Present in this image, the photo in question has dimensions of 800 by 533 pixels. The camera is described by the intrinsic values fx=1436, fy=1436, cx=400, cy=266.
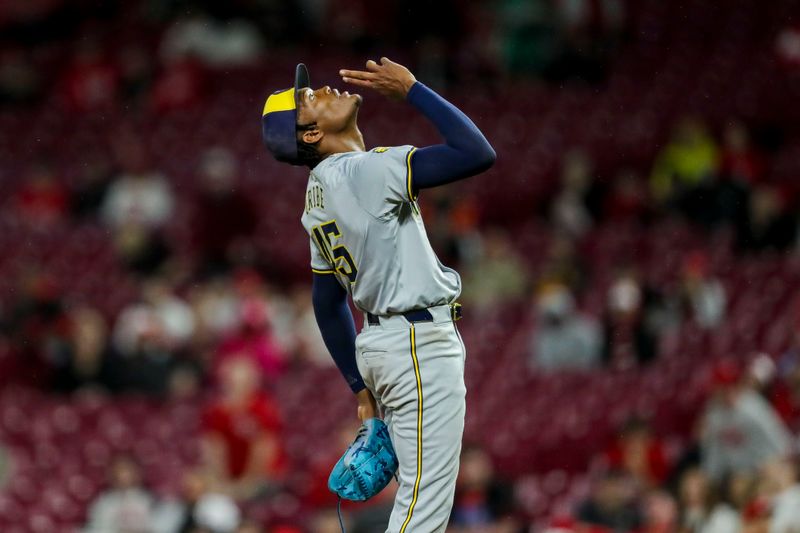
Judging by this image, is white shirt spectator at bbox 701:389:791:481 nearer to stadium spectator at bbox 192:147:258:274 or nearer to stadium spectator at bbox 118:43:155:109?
stadium spectator at bbox 192:147:258:274

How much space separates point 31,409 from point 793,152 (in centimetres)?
568

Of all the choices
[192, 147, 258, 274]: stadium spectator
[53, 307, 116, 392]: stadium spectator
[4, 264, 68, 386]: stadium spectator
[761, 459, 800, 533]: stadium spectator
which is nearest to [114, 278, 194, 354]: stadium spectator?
[53, 307, 116, 392]: stadium spectator

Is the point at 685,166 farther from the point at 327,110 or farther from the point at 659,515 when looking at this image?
the point at 327,110

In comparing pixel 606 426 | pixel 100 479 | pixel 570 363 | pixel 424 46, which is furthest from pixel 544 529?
pixel 424 46

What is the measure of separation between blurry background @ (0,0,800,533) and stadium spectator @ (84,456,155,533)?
2cm

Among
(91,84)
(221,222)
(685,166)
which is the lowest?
(221,222)

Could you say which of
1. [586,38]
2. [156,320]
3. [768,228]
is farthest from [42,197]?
[768,228]

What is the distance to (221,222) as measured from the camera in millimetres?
11344

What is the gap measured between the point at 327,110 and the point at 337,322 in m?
0.64

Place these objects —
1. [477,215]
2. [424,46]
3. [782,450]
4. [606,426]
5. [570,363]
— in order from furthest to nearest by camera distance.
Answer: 1. [424,46]
2. [477,215]
3. [570,363]
4. [606,426]
5. [782,450]

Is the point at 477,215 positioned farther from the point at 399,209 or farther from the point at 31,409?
the point at 399,209

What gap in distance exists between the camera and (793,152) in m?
10.4

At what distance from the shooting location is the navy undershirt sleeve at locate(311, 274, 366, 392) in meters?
4.30

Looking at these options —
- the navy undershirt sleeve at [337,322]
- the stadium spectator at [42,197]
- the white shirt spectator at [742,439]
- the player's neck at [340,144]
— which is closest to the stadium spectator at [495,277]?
the white shirt spectator at [742,439]
